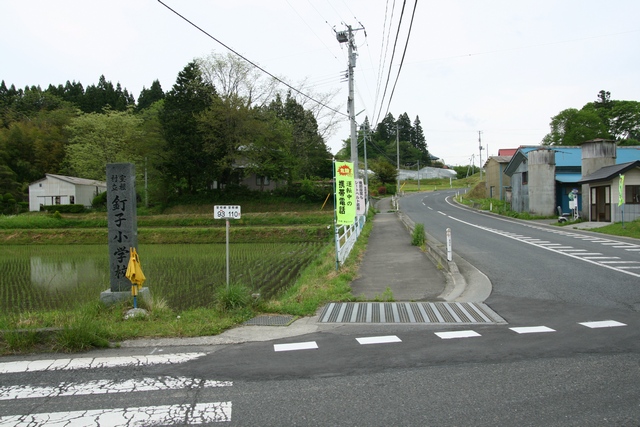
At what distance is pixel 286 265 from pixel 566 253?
33.0 feet

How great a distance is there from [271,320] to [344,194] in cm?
617

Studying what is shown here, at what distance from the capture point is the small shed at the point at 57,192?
1812 inches

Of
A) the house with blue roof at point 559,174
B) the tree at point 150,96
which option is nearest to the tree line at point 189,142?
the tree at point 150,96

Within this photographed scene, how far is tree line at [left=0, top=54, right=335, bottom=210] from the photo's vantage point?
40781 millimetres

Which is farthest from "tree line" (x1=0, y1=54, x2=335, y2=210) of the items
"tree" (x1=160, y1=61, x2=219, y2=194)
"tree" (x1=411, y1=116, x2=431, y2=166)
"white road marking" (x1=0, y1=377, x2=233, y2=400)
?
"tree" (x1=411, y1=116, x2=431, y2=166)

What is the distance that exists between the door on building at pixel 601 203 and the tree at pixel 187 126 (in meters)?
30.5

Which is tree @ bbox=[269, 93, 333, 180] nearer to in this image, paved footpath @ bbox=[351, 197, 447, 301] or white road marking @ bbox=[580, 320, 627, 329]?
paved footpath @ bbox=[351, 197, 447, 301]

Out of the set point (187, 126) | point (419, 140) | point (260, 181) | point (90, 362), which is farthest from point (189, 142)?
point (419, 140)

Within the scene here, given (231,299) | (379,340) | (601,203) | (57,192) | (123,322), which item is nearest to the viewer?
(379,340)

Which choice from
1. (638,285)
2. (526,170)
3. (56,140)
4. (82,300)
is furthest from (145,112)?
(638,285)

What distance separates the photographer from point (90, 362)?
5074 mm

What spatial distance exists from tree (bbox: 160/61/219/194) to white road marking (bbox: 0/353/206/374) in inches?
1464

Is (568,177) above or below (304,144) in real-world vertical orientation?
below

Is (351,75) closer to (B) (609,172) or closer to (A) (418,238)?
(A) (418,238)
